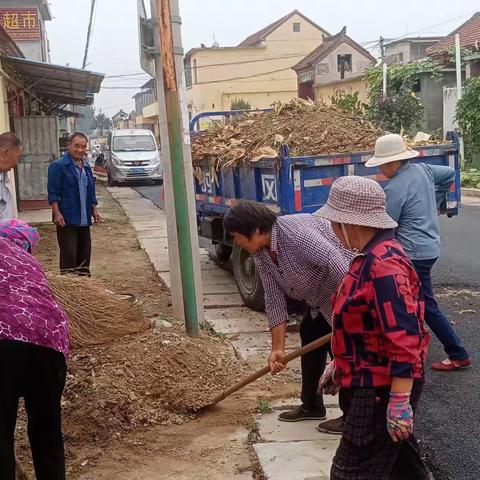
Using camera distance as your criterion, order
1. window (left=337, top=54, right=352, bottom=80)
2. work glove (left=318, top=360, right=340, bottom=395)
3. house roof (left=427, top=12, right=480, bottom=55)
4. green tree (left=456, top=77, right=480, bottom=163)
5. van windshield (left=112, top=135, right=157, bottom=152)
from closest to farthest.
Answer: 1. work glove (left=318, top=360, right=340, bottom=395)
2. green tree (left=456, top=77, right=480, bottom=163)
3. house roof (left=427, top=12, right=480, bottom=55)
4. van windshield (left=112, top=135, right=157, bottom=152)
5. window (left=337, top=54, right=352, bottom=80)

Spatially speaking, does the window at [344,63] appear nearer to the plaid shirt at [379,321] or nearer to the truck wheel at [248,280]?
the truck wheel at [248,280]

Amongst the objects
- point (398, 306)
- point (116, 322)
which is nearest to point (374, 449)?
point (398, 306)

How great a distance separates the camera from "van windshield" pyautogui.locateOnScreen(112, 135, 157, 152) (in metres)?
27.8

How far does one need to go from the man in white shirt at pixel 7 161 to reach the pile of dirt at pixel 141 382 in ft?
3.87

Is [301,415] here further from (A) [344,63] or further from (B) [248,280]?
(A) [344,63]

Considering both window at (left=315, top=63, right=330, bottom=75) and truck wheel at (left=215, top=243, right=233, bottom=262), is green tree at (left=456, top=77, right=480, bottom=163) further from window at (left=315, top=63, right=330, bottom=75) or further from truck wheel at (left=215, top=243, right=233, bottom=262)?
window at (left=315, top=63, right=330, bottom=75)

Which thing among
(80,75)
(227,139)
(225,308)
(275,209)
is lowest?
(225,308)

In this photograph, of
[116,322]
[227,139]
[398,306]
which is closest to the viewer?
[398,306]

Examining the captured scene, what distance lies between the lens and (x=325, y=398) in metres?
4.67

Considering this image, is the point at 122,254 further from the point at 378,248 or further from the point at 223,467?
the point at 378,248

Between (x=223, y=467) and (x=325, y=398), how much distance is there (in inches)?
44.3

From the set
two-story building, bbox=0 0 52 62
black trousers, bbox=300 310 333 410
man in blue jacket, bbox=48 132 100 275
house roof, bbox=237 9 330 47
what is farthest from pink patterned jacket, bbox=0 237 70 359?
house roof, bbox=237 9 330 47

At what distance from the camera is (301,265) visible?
359 centimetres

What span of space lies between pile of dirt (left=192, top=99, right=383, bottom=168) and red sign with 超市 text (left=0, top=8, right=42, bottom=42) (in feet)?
70.8
